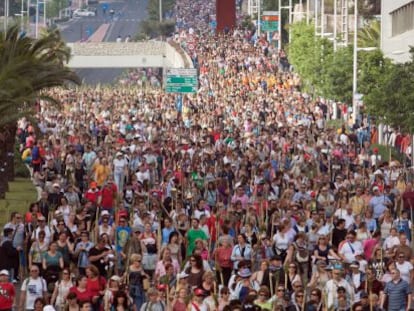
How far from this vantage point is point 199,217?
2980 cm

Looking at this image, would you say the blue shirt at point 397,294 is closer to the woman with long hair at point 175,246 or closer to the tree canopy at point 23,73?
the woman with long hair at point 175,246

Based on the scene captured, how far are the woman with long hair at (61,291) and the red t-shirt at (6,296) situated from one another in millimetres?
522

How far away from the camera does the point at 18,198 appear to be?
43.1m

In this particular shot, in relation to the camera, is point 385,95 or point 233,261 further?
point 385,95

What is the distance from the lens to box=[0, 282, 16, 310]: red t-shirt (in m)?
→ 23.0

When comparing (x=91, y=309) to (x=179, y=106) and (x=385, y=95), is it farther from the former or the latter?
(x=179, y=106)

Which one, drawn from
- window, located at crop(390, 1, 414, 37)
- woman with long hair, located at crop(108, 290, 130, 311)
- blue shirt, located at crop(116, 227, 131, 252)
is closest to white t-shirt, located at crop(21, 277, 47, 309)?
woman with long hair, located at crop(108, 290, 130, 311)

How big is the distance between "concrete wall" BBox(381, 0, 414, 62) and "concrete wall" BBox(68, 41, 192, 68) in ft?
161

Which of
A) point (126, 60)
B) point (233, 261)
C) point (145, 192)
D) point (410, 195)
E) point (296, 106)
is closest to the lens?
point (233, 261)

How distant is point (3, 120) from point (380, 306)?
67.9 feet

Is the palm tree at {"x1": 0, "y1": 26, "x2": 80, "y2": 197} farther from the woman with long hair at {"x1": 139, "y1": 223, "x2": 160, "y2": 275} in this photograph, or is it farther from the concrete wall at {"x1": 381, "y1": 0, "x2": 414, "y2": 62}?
the concrete wall at {"x1": 381, "y1": 0, "x2": 414, "y2": 62}

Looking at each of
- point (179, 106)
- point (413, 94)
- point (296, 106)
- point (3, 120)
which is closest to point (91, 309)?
point (3, 120)

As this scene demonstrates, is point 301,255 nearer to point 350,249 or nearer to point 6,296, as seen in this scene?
point 350,249

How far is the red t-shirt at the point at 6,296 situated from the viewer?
75.3 feet
